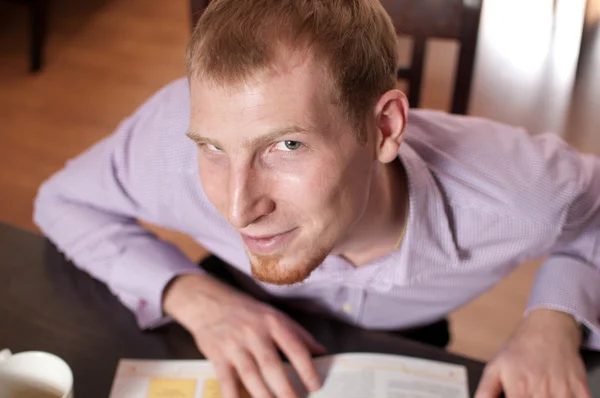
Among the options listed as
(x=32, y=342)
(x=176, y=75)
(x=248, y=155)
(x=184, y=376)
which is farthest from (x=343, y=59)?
(x=176, y=75)

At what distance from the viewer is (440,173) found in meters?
1.04

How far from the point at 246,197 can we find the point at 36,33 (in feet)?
7.94

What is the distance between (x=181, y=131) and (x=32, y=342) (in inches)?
13.7

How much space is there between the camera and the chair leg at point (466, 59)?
132cm

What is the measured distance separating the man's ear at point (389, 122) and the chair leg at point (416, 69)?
20.2 inches

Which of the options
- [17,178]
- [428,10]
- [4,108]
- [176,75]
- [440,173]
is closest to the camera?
[440,173]

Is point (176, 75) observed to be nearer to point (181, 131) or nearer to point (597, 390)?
point (181, 131)

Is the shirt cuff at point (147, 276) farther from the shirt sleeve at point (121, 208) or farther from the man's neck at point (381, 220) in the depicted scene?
the man's neck at point (381, 220)

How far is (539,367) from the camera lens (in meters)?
0.88

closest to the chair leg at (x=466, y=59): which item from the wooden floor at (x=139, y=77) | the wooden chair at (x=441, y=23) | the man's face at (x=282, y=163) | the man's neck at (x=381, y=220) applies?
the wooden chair at (x=441, y=23)

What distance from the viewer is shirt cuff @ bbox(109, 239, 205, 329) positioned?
0.98 m

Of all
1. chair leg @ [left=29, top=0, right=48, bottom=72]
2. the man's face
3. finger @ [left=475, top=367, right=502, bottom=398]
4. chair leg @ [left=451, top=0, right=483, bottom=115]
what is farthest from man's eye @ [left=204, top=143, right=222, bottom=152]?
chair leg @ [left=29, top=0, right=48, bottom=72]

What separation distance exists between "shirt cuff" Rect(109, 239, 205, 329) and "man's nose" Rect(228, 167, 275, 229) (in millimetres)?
229

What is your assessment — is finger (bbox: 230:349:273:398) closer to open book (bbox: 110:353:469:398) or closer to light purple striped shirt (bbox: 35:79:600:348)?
open book (bbox: 110:353:469:398)
